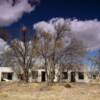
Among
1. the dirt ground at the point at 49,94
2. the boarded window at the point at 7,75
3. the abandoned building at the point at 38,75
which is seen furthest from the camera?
the boarded window at the point at 7,75

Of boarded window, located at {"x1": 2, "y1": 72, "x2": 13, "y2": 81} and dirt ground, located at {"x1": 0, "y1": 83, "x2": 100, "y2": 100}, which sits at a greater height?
boarded window, located at {"x1": 2, "y1": 72, "x2": 13, "y2": 81}

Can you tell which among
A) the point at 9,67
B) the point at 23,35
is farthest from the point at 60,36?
the point at 9,67

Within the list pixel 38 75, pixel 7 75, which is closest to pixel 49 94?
pixel 38 75

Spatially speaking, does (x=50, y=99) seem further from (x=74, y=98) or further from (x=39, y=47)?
(x=39, y=47)

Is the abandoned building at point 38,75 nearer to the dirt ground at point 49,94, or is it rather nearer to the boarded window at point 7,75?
the boarded window at point 7,75

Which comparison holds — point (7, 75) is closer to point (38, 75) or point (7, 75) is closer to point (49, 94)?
point (38, 75)

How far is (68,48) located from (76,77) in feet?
71.6

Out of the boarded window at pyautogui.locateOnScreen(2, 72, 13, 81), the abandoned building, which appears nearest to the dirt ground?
the abandoned building

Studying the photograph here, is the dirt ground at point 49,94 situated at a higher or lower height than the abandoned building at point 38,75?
lower

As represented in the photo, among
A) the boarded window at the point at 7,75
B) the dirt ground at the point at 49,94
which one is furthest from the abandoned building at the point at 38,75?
the dirt ground at the point at 49,94

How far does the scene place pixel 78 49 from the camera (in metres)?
50.3

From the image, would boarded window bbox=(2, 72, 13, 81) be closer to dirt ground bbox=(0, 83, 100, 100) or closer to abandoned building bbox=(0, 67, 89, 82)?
abandoned building bbox=(0, 67, 89, 82)

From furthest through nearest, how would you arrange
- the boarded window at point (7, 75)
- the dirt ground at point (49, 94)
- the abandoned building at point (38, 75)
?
the boarded window at point (7, 75) < the abandoned building at point (38, 75) < the dirt ground at point (49, 94)

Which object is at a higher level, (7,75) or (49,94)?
(7,75)
